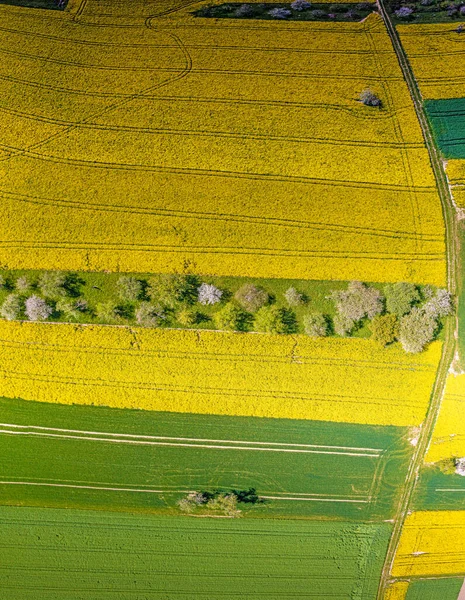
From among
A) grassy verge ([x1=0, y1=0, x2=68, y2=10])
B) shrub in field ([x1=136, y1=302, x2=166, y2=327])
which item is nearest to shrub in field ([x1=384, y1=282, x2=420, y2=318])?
shrub in field ([x1=136, y1=302, x2=166, y2=327])

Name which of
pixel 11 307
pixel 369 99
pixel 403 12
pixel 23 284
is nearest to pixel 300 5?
pixel 403 12

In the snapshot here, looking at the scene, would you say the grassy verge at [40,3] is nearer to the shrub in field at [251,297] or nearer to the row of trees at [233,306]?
the row of trees at [233,306]

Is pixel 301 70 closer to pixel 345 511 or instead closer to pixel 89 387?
pixel 89 387

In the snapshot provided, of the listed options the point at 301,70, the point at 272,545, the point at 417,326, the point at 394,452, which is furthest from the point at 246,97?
the point at 272,545

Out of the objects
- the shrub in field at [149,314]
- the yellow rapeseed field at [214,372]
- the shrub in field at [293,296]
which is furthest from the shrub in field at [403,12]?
the shrub in field at [149,314]

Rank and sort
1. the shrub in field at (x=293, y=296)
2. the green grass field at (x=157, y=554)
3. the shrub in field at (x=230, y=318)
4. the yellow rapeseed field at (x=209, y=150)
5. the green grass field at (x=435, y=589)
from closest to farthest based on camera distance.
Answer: the shrub in field at (x=230, y=318)
the shrub in field at (x=293, y=296)
the yellow rapeseed field at (x=209, y=150)
the green grass field at (x=157, y=554)
the green grass field at (x=435, y=589)
